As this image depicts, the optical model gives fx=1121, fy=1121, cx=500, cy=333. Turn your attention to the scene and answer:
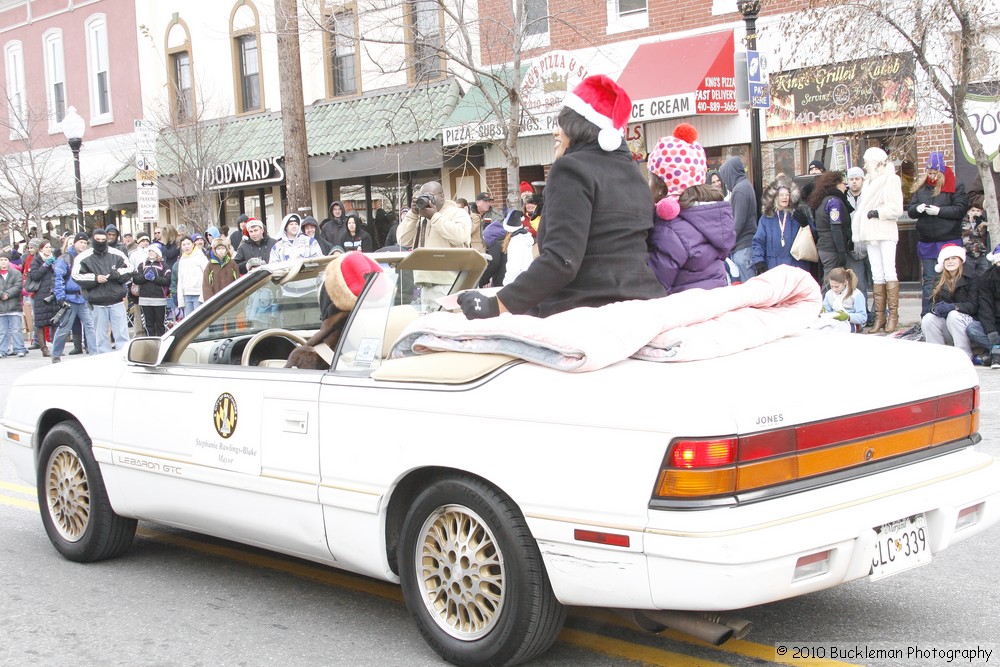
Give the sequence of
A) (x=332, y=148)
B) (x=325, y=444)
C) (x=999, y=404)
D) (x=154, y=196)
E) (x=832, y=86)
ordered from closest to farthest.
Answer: (x=325, y=444), (x=999, y=404), (x=832, y=86), (x=154, y=196), (x=332, y=148)

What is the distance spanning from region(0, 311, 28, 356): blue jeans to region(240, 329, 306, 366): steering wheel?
1556cm

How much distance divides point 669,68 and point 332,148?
25.3 ft

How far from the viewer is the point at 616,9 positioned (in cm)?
1845

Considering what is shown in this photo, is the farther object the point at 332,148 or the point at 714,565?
the point at 332,148

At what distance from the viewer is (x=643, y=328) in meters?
3.79

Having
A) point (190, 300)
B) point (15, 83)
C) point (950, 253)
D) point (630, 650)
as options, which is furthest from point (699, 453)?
point (15, 83)

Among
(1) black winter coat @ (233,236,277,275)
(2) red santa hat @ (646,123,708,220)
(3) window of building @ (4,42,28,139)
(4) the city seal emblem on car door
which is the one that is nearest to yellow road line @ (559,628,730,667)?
(4) the city seal emblem on car door

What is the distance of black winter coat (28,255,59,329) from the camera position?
60.7 ft

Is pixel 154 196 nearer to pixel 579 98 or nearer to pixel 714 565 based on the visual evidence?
pixel 579 98

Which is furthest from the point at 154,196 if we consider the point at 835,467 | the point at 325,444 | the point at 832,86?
the point at 835,467

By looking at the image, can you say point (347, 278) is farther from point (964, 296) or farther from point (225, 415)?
point (964, 296)

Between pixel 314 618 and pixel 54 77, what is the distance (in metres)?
29.8

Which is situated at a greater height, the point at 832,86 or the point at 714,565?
the point at 832,86

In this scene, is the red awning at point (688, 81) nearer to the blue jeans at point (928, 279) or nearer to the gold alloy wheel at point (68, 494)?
the blue jeans at point (928, 279)
